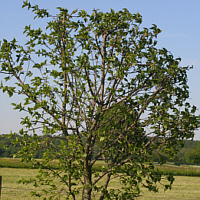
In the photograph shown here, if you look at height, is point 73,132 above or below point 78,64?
below

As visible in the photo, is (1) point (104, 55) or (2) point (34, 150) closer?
(2) point (34, 150)

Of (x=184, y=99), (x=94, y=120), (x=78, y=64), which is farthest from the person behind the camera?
(x=184, y=99)

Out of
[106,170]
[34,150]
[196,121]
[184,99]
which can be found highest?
[184,99]

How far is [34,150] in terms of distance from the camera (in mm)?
5277

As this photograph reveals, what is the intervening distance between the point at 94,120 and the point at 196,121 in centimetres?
181

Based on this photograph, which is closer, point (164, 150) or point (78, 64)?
point (78, 64)

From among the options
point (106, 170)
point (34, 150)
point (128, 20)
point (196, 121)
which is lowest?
point (106, 170)

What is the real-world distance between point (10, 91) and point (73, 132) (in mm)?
1299

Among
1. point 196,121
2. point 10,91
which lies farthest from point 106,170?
point 10,91

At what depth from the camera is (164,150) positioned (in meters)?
5.81

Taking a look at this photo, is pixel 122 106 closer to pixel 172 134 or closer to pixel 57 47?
pixel 172 134

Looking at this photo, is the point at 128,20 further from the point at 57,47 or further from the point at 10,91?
the point at 10,91

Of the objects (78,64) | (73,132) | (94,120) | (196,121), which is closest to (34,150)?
(73,132)

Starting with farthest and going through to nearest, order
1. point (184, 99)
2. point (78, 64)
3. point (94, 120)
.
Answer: point (184, 99) < point (94, 120) < point (78, 64)
